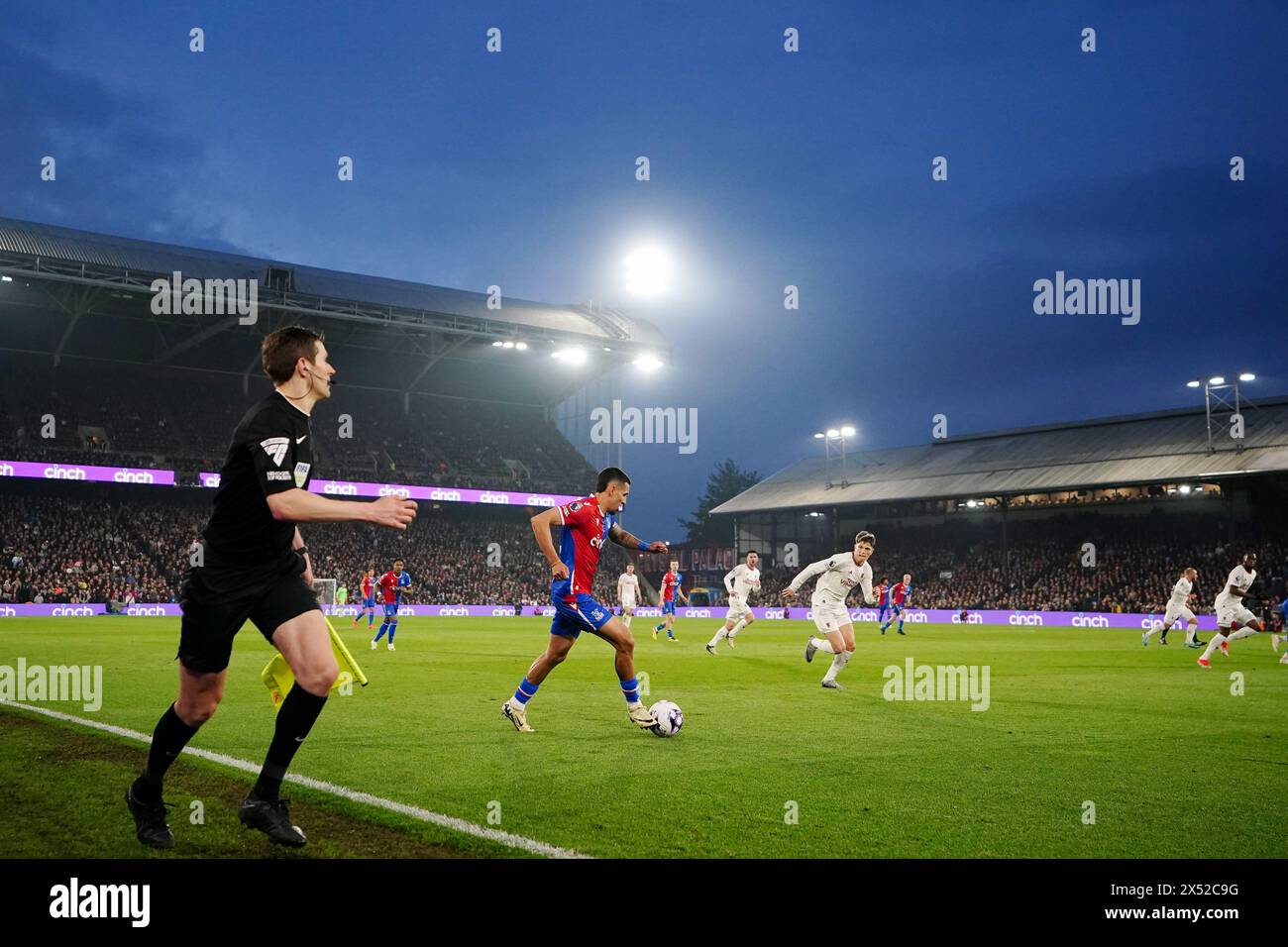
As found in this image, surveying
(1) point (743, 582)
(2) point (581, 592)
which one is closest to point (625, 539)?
(2) point (581, 592)

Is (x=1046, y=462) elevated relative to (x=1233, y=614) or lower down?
elevated

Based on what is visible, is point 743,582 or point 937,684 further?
point 743,582

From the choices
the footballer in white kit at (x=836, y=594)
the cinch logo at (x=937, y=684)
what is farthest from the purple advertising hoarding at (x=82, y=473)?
the footballer in white kit at (x=836, y=594)

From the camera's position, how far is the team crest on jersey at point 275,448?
5.02 meters

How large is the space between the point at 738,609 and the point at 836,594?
31.0 feet

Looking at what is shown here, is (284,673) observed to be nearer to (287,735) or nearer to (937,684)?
(287,735)

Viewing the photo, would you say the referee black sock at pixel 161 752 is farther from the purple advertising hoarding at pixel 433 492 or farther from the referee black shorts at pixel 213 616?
the purple advertising hoarding at pixel 433 492

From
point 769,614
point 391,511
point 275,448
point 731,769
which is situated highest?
point 275,448

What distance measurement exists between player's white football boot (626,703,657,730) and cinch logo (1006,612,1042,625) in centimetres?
3799

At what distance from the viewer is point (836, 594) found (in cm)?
1552
